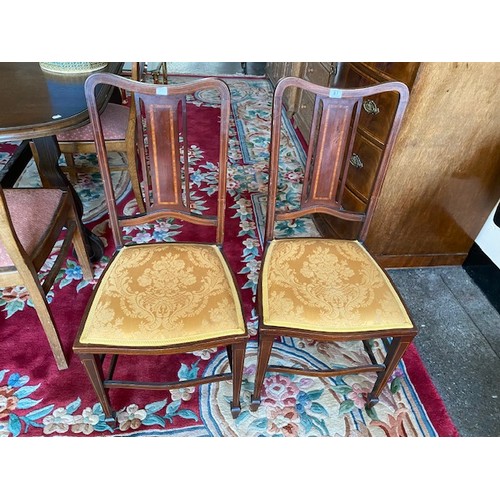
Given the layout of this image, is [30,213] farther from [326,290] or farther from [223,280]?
[326,290]

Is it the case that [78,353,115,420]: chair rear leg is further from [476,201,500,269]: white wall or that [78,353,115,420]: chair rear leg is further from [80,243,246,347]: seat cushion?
[476,201,500,269]: white wall

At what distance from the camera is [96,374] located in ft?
3.36

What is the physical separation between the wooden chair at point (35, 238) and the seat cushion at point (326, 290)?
2.22ft

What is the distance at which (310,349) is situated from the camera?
4.77 feet

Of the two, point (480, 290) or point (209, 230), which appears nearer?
point (480, 290)

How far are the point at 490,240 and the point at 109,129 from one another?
1.79 metres

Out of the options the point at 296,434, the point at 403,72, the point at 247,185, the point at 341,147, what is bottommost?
the point at 296,434

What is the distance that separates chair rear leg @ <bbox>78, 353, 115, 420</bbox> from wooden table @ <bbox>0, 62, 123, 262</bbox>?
2.21 feet

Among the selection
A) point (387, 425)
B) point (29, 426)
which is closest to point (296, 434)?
point (387, 425)

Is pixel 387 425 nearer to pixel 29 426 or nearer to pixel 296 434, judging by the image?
pixel 296 434

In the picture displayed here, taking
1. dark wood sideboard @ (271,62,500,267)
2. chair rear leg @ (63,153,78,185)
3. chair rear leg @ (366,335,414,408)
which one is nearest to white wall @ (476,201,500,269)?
dark wood sideboard @ (271,62,500,267)

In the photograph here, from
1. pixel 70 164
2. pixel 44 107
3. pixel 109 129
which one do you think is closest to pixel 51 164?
pixel 44 107

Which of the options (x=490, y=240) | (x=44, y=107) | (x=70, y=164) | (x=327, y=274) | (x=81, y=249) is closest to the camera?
(x=327, y=274)

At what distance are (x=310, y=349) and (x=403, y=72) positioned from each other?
1.03m
